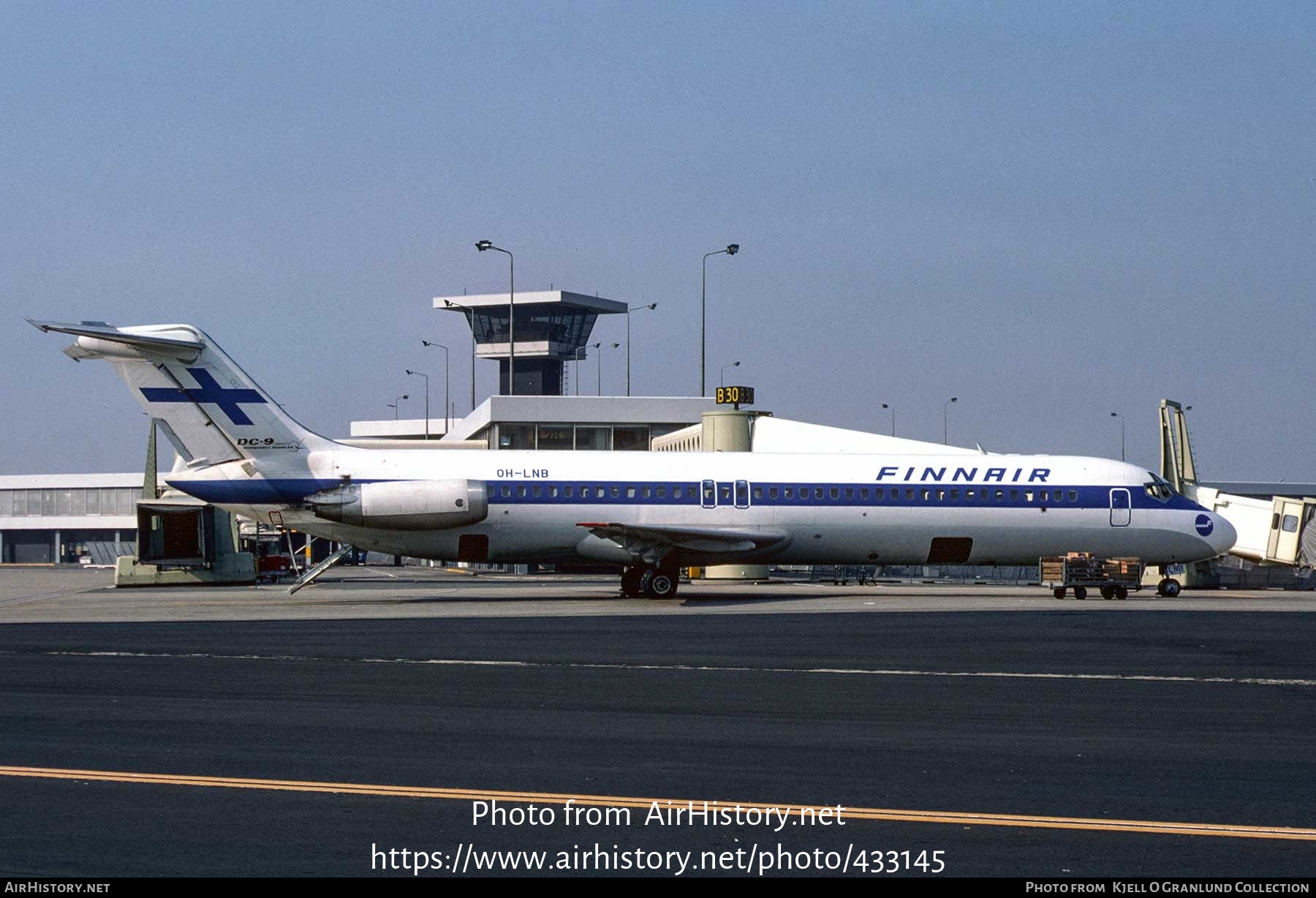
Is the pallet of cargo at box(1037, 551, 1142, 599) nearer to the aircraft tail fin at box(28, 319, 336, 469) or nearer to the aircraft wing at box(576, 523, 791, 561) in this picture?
the aircraft wing at box(576, 523, 791, 561)

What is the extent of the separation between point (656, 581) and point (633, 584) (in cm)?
73

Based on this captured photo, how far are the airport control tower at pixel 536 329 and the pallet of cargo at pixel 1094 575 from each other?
9238 centimetres

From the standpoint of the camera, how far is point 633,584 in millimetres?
36125

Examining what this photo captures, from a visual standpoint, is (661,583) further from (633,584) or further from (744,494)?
(744,494)

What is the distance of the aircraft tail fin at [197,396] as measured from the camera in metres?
33.1

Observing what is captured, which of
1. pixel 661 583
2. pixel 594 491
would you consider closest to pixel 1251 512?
pixel 661 583

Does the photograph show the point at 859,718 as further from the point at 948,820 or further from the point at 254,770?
A: the point at 254,770

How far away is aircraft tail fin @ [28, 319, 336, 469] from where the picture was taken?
109 feet

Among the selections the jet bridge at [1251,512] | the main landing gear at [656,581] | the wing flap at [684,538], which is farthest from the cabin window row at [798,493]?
the jet bridge at [1251,512]

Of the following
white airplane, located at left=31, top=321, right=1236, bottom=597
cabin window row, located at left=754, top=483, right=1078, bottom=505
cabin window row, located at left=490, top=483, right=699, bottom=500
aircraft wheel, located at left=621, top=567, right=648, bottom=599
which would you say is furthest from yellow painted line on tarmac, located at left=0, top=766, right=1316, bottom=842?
cabin window row, located at left=754, top=483, right=1078, bottom=505

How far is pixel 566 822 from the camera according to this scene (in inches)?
313

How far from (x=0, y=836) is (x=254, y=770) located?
2210 millimetres

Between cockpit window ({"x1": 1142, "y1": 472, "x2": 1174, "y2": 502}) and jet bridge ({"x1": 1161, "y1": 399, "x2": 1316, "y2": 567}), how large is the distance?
163 inches
